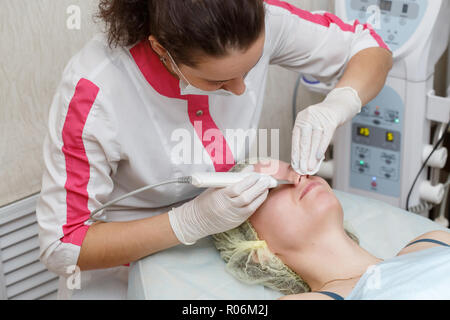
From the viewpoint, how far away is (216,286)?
157cm

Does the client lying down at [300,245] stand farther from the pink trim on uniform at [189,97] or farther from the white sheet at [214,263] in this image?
the pink trim on uniform at [189,97]

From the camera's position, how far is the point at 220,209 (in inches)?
57.8

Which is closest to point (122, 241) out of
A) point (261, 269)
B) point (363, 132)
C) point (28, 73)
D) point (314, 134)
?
point (261, 269)

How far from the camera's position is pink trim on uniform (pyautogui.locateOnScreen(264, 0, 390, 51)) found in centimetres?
178

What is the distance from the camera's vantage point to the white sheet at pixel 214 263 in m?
1.54

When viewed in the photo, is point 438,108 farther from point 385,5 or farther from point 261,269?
point 261,269

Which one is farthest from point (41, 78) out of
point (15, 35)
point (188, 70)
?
point (188, 70)

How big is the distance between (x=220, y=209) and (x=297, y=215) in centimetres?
24

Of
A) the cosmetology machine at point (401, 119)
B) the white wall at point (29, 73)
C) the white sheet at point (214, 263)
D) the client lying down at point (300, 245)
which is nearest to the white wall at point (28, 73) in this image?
the white wall at point (29, 73)

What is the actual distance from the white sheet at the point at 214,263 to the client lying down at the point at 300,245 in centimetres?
5

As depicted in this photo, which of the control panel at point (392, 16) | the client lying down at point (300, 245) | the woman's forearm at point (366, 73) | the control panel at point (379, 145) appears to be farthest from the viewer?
the control panel at point (379, 145)

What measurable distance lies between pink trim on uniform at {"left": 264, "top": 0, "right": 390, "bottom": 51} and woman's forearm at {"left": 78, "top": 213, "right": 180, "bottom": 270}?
736 mm

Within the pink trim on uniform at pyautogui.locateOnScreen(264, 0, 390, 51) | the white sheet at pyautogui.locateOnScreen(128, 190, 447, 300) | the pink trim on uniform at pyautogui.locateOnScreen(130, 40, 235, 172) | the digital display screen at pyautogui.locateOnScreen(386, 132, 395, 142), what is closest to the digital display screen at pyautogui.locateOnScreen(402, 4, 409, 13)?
the pink trim on uniform at pyautogui.locateOnScreen(264, 0, 390, 51)
